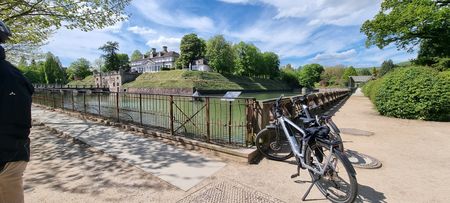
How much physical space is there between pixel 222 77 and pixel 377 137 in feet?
170

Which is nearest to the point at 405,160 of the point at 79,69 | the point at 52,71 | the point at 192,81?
the point at 192,81

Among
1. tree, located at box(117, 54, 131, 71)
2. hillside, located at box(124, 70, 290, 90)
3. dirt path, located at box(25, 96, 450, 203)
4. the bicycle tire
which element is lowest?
dirt path, located at box(25, 96, 450, 203)

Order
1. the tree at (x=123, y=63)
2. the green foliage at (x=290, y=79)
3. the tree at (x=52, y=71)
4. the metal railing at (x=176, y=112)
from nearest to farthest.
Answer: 1. the metal railing at (x=176, y=112)
2. the tree at (x=52, y=71)
3. the tree at (x=123, y=63)
4. the green foliage at (x=290, y=79)

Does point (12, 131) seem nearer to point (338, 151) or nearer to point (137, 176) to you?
point (137, 176)

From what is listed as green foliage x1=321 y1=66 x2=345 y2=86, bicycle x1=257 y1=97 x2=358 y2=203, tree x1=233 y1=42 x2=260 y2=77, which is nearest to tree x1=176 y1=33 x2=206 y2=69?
tree x1=233 y1=42 x2=260 y2=77

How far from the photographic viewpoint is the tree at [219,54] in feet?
198

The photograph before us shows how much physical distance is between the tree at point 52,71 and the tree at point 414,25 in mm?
83484

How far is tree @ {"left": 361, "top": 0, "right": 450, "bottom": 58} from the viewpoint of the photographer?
13.8m

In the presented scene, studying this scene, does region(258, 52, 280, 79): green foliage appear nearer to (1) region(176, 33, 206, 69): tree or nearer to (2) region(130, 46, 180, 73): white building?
(1) region(176, 33, 206, 69): tree

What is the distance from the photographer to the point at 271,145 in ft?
15.8

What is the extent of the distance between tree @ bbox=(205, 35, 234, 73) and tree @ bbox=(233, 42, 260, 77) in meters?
5.98

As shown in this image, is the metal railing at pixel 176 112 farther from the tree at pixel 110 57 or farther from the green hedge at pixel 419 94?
the tree at pixel 110 57

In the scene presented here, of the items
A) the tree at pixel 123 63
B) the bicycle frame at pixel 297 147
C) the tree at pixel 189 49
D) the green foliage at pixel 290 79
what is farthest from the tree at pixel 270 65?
the bicycle frame at pixel 297 147

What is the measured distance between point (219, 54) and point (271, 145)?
188ft
